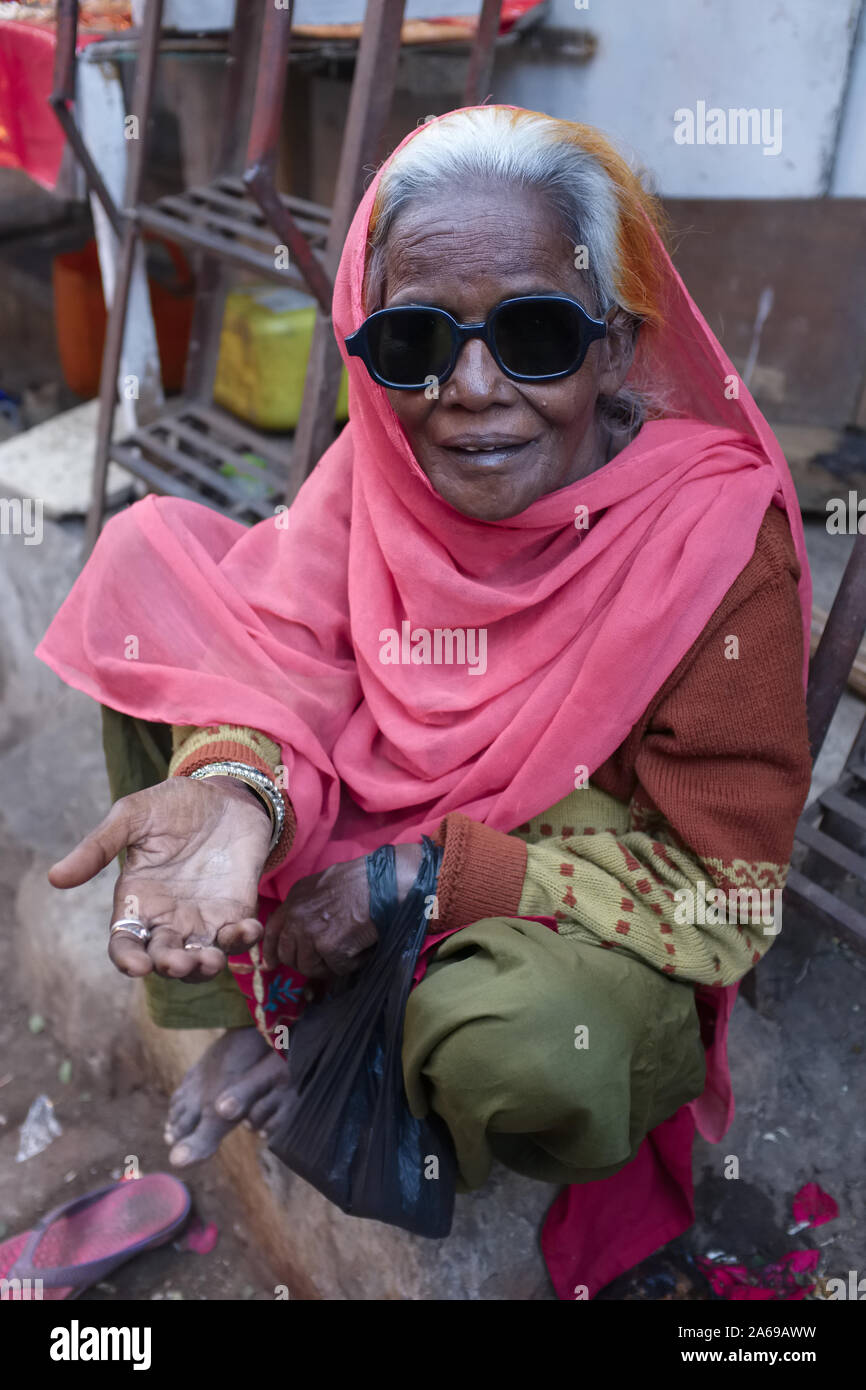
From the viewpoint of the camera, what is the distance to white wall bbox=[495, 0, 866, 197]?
2.98m

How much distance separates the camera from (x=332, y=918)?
1804 millimetres

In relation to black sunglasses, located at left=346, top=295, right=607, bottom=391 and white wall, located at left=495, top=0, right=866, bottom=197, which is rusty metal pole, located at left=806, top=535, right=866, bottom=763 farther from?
white wall, located at left=495, top=0, right=866, bottom=197

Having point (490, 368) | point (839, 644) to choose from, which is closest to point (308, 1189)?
point (839, 644)

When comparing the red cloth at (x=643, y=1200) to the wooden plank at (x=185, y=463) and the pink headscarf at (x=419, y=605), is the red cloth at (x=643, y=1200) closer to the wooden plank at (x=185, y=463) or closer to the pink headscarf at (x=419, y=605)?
the pink headscarf at (x=419, y=605)

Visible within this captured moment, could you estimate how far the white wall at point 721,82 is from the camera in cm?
298

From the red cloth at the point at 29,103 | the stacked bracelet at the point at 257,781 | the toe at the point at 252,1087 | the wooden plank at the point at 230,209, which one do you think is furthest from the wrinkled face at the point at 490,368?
the red cloth at the point at 29,103

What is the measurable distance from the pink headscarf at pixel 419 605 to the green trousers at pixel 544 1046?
0.92 ft

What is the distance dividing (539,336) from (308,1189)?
1.62 metres

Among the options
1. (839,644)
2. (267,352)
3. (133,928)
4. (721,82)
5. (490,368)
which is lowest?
(133,928)

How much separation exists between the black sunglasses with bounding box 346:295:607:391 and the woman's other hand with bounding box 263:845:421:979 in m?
0.76

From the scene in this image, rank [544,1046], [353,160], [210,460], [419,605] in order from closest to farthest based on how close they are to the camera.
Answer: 1. [544,1046]
2. [419,605]
3. [353,160]
4. [210,460]

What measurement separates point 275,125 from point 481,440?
165cm

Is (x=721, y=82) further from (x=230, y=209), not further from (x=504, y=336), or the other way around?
(x=504, y=336)
